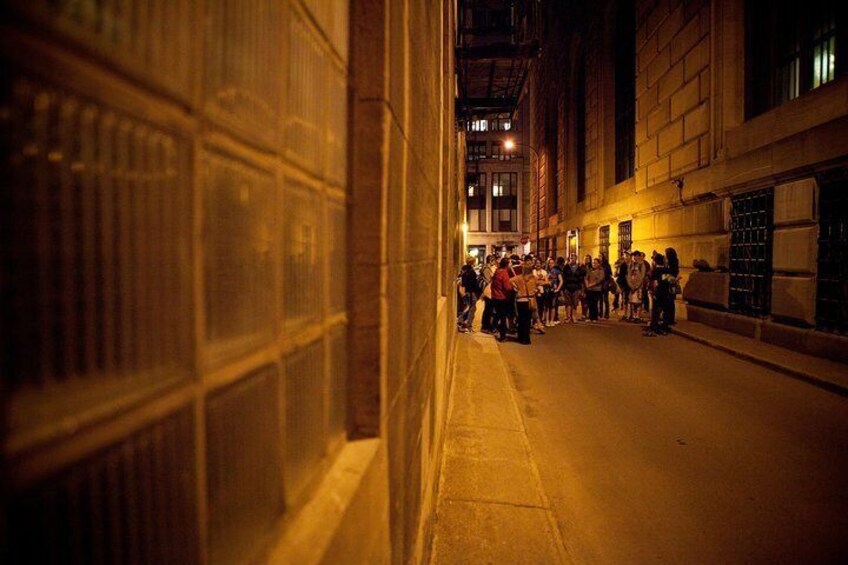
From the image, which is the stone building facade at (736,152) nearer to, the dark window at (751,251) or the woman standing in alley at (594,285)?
the dark window at (751,251)

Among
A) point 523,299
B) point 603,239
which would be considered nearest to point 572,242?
point 603,239

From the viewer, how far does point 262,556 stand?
99cm

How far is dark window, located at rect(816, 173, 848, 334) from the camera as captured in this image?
8289mm

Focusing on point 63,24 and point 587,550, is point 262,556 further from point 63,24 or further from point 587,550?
point 587,550

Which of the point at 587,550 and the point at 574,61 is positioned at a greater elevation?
the point at 574,61

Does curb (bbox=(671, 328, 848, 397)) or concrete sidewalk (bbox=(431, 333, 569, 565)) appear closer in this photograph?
concrete sidewalk (bbox=(431, 333, 569, 565))

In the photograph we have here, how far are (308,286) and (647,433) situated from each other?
17.0 ft

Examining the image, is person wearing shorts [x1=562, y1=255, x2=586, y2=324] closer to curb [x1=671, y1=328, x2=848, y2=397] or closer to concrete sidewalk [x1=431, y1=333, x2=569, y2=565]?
curb [x1=671, y1=328, x2=848, y2=397]

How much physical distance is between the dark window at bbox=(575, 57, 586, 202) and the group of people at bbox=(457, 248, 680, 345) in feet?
40.0

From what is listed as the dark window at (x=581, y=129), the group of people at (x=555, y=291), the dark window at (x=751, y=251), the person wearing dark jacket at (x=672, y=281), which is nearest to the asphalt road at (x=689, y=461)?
the group of people at (x=555, y=291)

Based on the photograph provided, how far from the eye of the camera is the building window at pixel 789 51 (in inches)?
368

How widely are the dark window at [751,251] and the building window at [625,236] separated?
627cm

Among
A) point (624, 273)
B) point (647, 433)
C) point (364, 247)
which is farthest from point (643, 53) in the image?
point (364, 247)

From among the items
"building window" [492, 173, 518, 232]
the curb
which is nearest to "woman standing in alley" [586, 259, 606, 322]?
the curb
